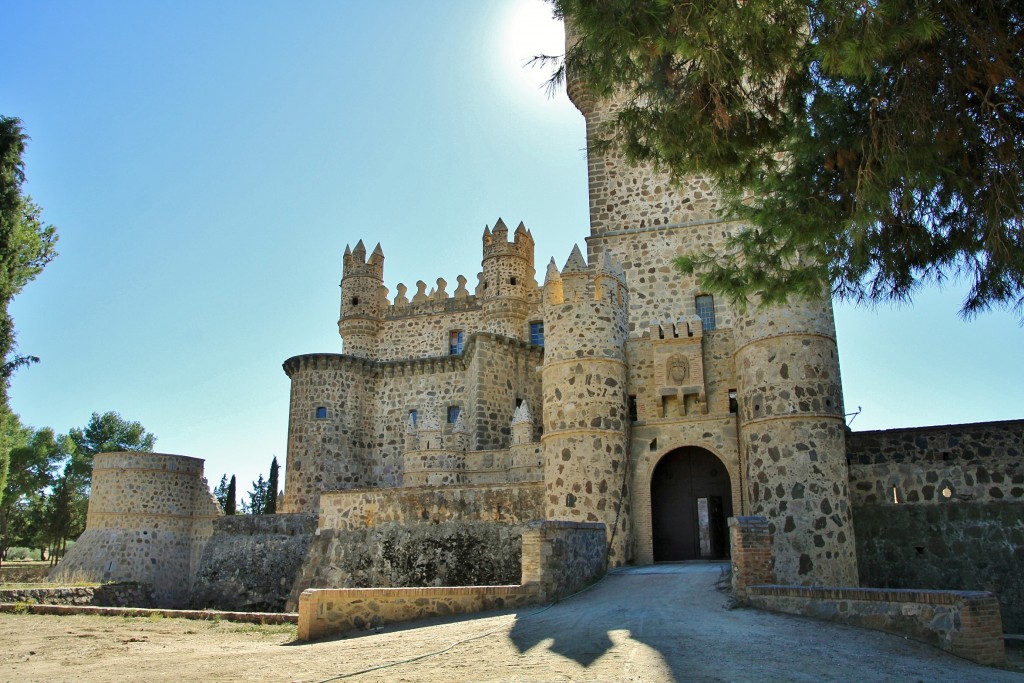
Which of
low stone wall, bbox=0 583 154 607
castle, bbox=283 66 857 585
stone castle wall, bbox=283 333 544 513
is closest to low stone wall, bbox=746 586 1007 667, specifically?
castle, bbox=283 66 857 585

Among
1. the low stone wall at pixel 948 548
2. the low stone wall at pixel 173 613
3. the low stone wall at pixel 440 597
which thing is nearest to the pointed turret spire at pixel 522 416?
the low stone wall at pixel 173 613

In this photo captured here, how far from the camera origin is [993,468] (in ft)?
49.0

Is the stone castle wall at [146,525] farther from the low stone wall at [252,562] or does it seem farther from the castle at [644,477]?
the low stone wall at [252,562]

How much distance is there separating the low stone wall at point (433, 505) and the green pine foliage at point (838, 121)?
8584mm

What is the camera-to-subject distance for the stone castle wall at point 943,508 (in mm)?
14633

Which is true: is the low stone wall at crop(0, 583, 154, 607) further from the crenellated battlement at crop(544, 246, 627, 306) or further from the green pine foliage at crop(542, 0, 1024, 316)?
the green pine foliage at crop(542, 0, 1024, 316)

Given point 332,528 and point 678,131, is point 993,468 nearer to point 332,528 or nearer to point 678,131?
point 678,131

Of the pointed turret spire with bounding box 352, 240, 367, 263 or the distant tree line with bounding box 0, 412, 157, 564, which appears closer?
the pointed turret spire with bounding box 352, 240, 367, 263

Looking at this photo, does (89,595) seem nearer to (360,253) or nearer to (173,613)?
(173,613)

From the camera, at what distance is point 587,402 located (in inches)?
678

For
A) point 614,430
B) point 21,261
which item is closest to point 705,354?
point 614,430

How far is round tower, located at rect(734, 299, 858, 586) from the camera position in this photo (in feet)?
47.4

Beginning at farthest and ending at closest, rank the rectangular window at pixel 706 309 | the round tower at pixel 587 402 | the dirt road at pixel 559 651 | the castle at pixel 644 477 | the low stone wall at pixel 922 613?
the rectangular window at pixel 706 309 < the round tower at pixel 587 402 < the castle at pixel 644 477 < the low stone wall at pixel 922 613 < the dirt road at pixel 559 651

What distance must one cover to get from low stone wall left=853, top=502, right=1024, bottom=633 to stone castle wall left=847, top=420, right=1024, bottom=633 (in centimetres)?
2
